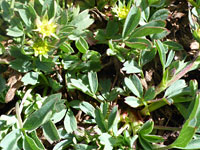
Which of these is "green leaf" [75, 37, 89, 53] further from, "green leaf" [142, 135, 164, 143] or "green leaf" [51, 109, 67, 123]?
"green leaf" [142, 135, 164, 143]

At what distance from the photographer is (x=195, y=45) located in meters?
2.49

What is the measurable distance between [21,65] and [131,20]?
2.60 feet

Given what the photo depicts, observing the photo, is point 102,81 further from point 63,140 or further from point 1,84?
point 1,84

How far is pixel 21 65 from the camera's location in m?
2.03

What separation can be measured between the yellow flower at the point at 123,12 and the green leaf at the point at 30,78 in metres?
0.73

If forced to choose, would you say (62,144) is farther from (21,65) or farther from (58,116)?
(21,65)

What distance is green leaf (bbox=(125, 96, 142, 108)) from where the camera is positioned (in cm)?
200

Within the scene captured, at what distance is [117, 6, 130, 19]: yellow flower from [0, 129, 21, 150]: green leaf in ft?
3.56

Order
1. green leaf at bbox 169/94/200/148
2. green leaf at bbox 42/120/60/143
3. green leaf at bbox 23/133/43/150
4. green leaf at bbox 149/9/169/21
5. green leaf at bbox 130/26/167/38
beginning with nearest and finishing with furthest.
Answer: green leaf at bbox 169/94/200/148 < green leaf at bbox 23/133/43/150 < green leaf at bbox 42/120/60/143 < green leaf at bbox 130/26/167/38 < green leaf at bbox 149/9/169/21

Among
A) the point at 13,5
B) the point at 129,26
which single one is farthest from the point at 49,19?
the point at 129,26

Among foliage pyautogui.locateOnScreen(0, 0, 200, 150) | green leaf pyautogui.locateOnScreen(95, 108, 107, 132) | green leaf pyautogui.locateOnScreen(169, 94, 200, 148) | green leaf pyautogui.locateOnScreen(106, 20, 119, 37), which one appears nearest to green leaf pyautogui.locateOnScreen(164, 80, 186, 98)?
foliage pyautogui.locateOnScreen(0, 0, 200, 150)

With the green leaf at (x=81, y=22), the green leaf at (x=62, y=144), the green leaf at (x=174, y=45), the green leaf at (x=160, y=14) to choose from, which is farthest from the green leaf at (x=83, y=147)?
the green leaf at (x=160, y=14)

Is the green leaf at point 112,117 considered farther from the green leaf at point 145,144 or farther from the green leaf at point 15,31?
the green leaf at point 15,31

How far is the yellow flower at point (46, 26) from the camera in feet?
6.23
